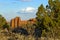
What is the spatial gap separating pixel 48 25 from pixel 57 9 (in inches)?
148

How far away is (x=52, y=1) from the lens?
126 ft

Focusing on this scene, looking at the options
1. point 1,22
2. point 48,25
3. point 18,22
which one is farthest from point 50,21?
point 18,22

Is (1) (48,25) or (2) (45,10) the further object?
(2) (45,10)

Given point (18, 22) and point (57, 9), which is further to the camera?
point (18, 22)

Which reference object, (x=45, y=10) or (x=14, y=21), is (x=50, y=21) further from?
(x=14, y=21)

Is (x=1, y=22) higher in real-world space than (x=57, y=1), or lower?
lower

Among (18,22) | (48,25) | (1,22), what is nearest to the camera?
(48,25)

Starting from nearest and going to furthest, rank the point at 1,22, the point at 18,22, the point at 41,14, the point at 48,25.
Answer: the point at 48,25 < the point at 41,14 < the point at 1,22 < the point at 18,22

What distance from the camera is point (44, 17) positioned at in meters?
38.2

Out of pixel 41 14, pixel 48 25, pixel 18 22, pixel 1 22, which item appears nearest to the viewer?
pixel 48 25

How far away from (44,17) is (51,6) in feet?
6.80

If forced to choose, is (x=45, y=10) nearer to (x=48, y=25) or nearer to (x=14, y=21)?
(x=48, y=25)

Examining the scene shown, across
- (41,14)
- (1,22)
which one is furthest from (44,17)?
(1,22)

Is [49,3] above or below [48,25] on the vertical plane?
above
